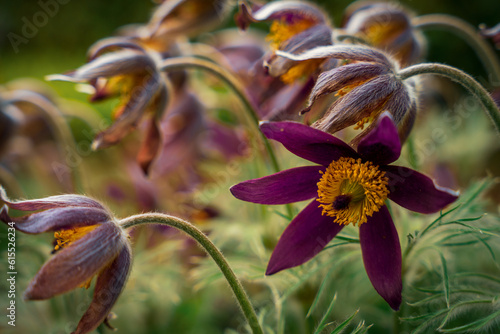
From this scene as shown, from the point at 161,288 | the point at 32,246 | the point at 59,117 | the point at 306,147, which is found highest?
the point at 306,147

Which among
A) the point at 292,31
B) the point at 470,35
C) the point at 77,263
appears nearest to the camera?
the point at 77,263

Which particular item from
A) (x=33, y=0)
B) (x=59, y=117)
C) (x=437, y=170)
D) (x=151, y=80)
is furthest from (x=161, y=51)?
(x=33, y=0)

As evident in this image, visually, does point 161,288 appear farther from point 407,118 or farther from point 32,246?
point 407,118

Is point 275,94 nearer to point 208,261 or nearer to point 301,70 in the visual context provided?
point 301,70

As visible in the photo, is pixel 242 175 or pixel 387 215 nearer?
pixel 387 215

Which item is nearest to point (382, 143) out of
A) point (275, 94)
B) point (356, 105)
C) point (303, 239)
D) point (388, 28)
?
point (356, 105)

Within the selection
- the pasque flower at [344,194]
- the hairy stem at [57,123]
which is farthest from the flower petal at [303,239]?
the hairy stem at [57,123]
